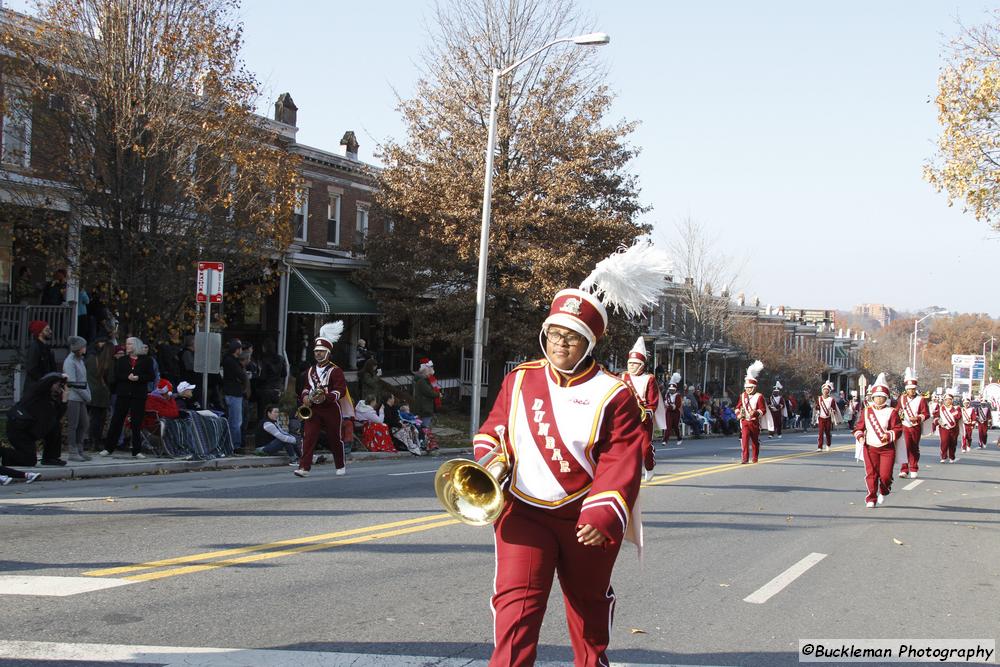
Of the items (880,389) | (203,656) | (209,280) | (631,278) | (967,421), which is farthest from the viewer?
(967,421)

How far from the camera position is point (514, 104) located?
29.2 m

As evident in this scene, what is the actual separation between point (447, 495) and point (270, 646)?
1802mm

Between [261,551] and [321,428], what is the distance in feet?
18.7

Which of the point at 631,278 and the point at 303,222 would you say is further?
the point at 303,222

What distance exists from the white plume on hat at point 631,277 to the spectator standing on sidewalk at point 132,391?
34.2 feet

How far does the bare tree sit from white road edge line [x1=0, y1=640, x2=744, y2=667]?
13207 mm

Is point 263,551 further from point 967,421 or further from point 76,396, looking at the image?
point 967,421

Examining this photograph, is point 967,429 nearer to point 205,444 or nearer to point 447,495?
point 205,444

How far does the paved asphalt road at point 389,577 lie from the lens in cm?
564

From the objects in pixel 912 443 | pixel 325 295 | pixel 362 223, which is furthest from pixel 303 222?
pixel 912 443

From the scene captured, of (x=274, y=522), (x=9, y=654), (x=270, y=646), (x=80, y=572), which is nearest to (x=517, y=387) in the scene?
(x=270, y=646)

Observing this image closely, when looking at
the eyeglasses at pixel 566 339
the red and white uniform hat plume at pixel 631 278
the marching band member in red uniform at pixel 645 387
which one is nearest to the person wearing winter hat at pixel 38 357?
the marching band member in red uniform at pixel 645 387

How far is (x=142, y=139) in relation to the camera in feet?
56.3

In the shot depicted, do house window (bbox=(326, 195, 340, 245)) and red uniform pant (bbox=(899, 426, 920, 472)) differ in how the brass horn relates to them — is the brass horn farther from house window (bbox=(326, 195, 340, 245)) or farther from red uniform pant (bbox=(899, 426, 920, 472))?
house window (bbox=(326, 195, 340, 245))
